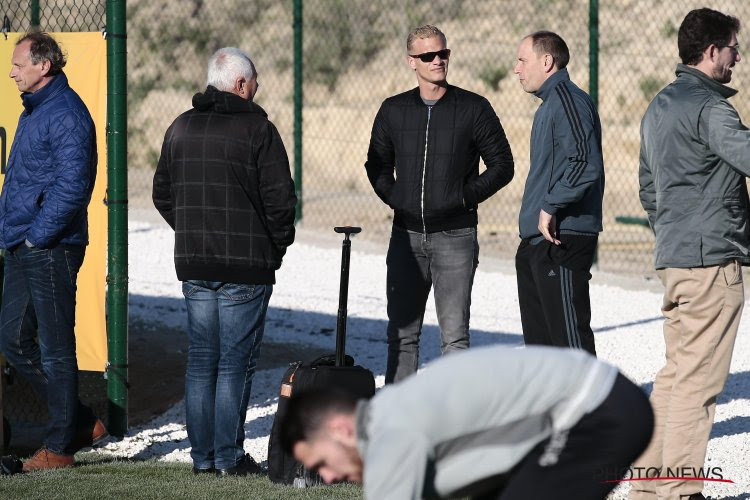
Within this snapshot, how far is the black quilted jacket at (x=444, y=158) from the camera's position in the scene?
641 cm

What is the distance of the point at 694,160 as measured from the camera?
5230 mm

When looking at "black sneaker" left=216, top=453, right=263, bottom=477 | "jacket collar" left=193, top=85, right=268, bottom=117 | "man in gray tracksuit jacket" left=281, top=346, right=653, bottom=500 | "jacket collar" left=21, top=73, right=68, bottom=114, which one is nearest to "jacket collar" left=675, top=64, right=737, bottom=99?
"jacket collar" left=193, top=85, right=268, bottom=117

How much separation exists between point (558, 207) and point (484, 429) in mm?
2450

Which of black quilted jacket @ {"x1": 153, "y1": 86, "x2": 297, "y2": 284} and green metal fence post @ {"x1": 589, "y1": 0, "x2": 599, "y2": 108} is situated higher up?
green metal fence post @ {"x1": 589, "y1": 0, "x2": 599, "y2": 108}

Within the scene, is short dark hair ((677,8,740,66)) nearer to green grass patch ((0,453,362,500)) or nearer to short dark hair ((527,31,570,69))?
short dark hair ((527,31,570,69))

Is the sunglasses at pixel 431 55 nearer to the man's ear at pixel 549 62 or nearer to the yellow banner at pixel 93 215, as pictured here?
the man's ear at pixel 549 62

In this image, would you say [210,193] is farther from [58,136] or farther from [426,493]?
[426,493]

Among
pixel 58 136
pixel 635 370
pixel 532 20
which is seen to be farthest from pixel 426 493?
pixel 532 20

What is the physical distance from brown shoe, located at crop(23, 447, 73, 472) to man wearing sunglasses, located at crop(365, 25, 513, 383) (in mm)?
1663

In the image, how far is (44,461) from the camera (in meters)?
6.27

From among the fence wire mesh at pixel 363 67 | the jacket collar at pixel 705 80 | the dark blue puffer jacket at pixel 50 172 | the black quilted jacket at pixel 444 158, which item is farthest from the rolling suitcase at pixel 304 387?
the fence wire mesh at pixel 363 67

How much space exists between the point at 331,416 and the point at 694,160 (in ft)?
8.52

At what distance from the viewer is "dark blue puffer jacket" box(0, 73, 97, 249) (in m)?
6.08

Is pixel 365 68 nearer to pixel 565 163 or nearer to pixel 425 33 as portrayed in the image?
pixel 425 33
